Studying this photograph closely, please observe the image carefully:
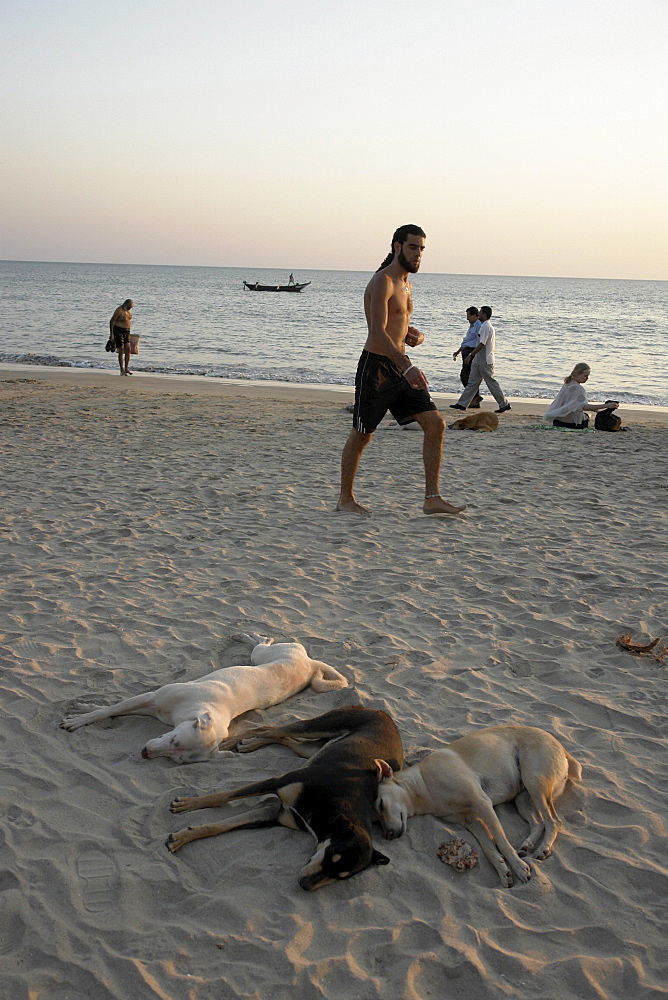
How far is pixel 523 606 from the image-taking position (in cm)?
479

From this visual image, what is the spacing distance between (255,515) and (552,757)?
4.02 metres

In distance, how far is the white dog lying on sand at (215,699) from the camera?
10.0ft

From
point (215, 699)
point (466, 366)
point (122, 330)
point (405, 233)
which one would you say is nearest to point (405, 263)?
point (405, 233)

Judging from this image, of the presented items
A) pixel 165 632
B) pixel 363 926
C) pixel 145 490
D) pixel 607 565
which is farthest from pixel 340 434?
pixel 363 926

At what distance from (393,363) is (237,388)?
12363 mm

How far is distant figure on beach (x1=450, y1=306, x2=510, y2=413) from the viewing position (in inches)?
528

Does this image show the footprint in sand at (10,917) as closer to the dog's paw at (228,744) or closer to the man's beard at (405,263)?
the dog's paw at (228,744)

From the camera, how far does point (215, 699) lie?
3.26m

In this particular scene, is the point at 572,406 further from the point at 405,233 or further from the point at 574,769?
the point at 574,769

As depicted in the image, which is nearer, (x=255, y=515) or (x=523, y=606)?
(x=523, y=606)

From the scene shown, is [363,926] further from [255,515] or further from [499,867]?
[255,515]

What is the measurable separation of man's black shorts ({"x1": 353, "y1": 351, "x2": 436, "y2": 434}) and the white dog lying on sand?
2840 mm

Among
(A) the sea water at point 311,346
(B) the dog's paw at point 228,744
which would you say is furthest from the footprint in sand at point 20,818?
(A) the sea water at point 311,346

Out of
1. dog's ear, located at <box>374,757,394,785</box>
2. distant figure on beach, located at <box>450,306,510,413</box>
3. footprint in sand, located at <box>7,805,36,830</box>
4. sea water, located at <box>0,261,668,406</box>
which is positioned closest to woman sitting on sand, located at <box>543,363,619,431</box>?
distant figure on beach, located at <box>450,306,510,413</box>
